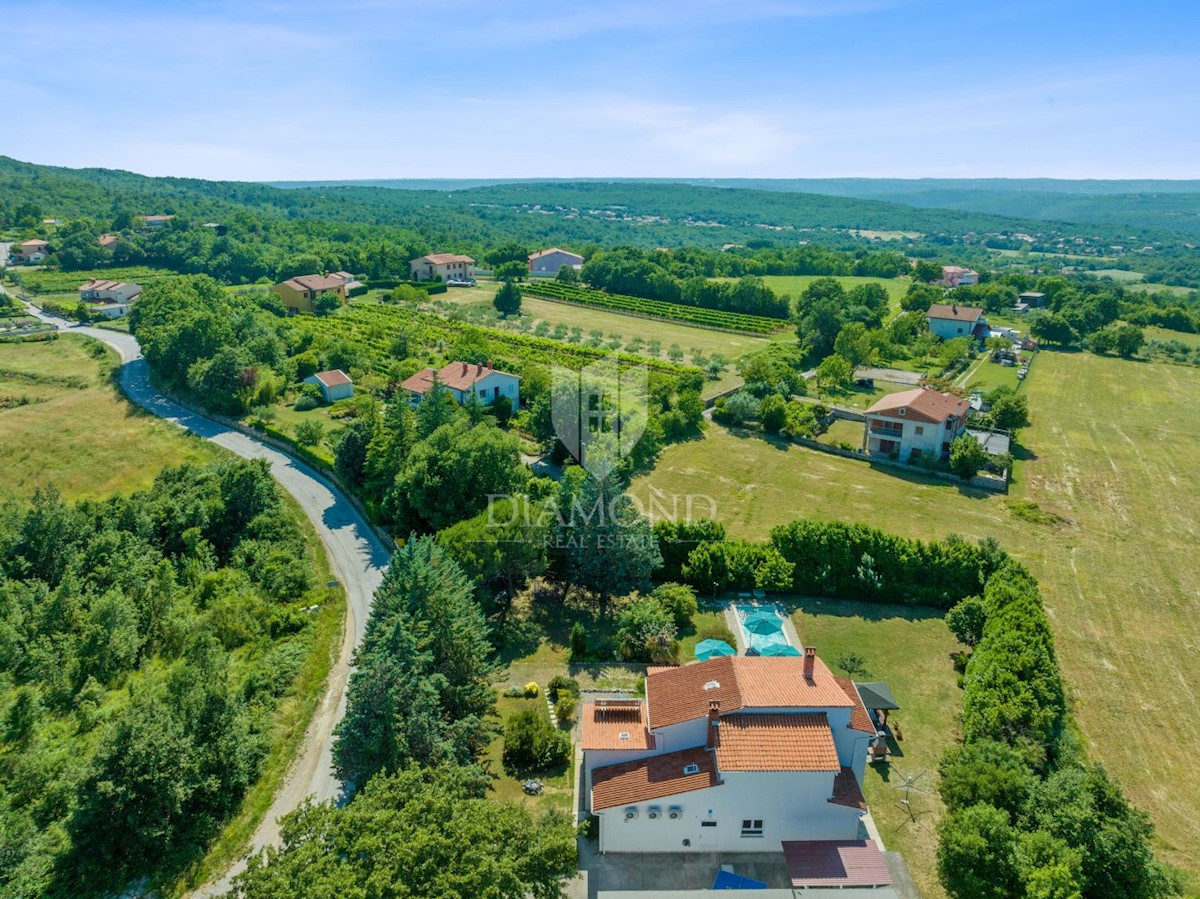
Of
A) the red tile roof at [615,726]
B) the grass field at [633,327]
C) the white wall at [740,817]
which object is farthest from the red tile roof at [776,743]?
the grass field at [633,327]

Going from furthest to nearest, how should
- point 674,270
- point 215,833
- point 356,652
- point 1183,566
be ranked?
point 674,270, point 1183,566, point 356,652, point 215,833

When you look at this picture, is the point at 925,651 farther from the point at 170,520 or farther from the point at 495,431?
the point at 170,520

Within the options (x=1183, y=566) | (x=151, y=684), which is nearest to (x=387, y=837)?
(x=151, y=684)

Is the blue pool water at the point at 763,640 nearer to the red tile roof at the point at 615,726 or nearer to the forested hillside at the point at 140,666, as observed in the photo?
the red tile roof at the point at 615,726

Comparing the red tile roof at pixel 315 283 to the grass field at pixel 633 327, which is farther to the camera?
the red tile roof at pixel 315 283

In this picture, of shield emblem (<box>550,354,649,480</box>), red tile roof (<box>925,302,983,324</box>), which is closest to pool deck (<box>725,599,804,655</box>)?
shield emblem (<box>550,354,649,480</box>)

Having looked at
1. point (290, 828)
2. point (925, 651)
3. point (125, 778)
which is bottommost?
point (925, 651)
